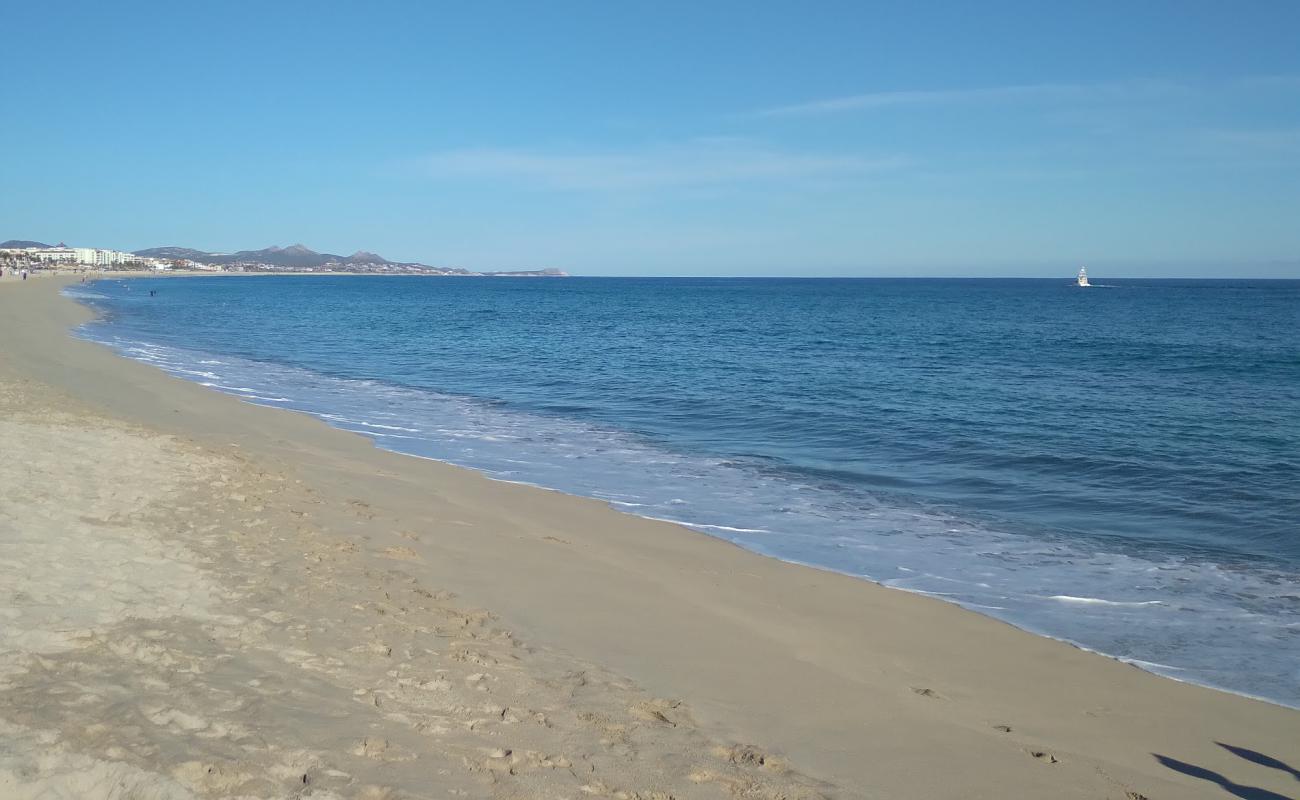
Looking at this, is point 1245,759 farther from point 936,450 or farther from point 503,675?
point 936,450

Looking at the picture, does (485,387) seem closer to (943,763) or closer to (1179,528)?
(1179,528)

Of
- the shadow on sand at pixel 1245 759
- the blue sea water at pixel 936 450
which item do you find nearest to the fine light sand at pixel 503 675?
the shadow on sand at pixel 1245 759

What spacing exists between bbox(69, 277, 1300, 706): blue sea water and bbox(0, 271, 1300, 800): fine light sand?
51.5 inches

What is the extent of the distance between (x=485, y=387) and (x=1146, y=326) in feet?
146

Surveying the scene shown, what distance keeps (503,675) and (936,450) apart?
11.9 m

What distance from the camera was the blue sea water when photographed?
28.9 ft

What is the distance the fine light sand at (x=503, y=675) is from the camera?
14.5ft

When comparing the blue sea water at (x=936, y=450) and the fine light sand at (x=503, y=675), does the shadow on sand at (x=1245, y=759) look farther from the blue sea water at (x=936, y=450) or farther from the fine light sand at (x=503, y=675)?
the blue sea water at (x=936, y=450)

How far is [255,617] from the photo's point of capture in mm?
6219

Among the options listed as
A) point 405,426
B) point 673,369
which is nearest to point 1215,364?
point 673,369

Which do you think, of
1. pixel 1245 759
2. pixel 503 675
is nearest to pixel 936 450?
pixel 1245 759

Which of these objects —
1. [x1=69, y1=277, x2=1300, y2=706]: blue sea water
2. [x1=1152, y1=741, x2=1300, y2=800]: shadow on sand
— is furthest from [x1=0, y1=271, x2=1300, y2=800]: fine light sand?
[x1=69, y1=277, x2=1300, y2=706]: blue sea water

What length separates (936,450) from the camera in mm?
16078

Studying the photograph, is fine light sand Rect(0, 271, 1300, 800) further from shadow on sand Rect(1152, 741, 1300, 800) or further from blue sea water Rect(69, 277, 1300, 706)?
blue sea water Rect(69, 277, 1300, 706)
